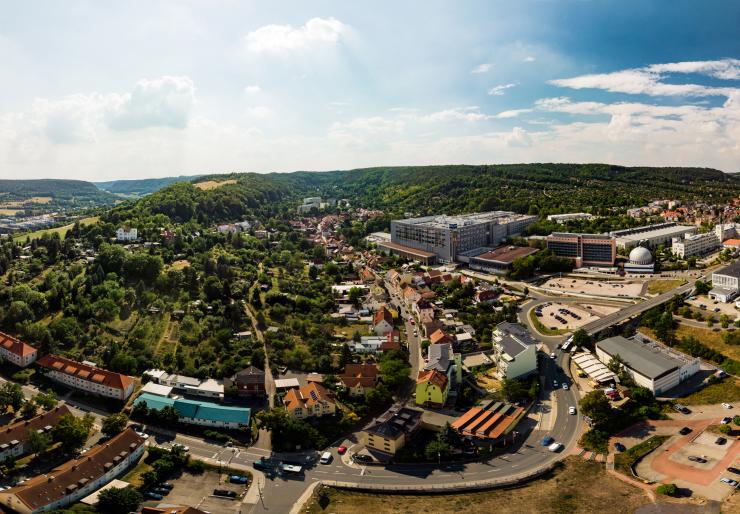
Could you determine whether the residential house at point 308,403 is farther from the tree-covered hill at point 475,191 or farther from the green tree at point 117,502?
the tree-covered hill at point 475,191

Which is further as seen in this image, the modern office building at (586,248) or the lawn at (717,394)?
the modern office building at (586,248)

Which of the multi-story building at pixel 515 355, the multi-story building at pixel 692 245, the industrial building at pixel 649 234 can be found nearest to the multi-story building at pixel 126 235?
the multi-story building at pixel 515 355

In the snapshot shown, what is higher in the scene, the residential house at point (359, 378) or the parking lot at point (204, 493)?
the residential house at point (359, 378)

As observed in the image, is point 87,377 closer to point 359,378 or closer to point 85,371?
point 85,371

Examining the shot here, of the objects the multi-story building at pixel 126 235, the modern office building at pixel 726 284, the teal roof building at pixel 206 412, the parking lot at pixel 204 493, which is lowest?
the parking lot at pixel 204 493

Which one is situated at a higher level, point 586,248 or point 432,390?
point 586,248

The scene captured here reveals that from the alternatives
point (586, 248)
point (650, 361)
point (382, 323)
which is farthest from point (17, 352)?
point (586, 248)
